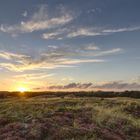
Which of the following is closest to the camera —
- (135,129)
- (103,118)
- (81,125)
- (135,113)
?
(81,125)

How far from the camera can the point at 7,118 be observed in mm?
24891

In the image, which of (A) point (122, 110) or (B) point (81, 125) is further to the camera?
(A) point (122, 110)

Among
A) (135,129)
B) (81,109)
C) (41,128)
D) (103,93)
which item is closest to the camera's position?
(41,128)

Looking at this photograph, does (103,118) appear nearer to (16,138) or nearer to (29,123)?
(29,123)

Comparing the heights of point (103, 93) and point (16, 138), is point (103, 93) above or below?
above

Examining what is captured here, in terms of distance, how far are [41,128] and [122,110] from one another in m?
15.8

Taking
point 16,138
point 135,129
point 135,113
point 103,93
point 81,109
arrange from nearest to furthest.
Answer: point 16,138
point 135,129
point 81,109
point 135,113
point 103,93

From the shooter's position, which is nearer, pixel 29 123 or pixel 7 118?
pixel 29 123

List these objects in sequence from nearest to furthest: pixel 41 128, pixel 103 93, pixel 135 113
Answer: pixel 41 128, pixel 135 113, pixel 103 93

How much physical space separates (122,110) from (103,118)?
8304 millimetres

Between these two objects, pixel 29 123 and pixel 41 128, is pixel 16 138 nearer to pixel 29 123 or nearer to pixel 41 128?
pixel 41 128

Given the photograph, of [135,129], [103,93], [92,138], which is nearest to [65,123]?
[92,138]

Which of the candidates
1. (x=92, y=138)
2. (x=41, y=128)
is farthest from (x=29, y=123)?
(x=92, y=138)

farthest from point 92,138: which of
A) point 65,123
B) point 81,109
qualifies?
point 81,109
